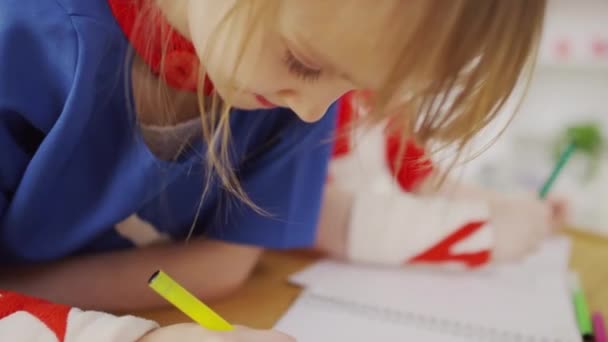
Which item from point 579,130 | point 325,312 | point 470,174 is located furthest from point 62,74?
point 579,130

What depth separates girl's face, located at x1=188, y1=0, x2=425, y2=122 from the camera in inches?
8.9

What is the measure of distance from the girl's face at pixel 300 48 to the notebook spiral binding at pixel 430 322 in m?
0.14

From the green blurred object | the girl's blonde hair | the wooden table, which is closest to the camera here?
the girl's blonde hair

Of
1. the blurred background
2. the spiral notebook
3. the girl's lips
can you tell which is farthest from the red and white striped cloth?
the blurred background

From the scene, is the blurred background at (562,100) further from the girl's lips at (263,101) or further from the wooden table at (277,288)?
the girl's lips at (263,101)

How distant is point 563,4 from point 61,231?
2.77 ft

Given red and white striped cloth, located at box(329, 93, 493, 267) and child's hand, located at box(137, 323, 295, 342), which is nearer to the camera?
child's hand, located at box(137, 323, 295, 342)

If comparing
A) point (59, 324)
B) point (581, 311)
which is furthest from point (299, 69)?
point (581, 311)

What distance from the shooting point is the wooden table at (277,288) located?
336mm

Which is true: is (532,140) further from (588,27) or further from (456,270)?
(456,270)

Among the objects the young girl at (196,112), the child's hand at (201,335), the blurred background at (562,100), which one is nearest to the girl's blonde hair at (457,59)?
Result: the young girl at (196,112)

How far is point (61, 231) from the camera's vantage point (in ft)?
1.16

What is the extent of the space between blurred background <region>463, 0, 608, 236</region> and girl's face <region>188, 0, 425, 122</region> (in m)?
0.61

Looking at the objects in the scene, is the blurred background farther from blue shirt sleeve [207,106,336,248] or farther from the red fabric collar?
the red fabric collar
